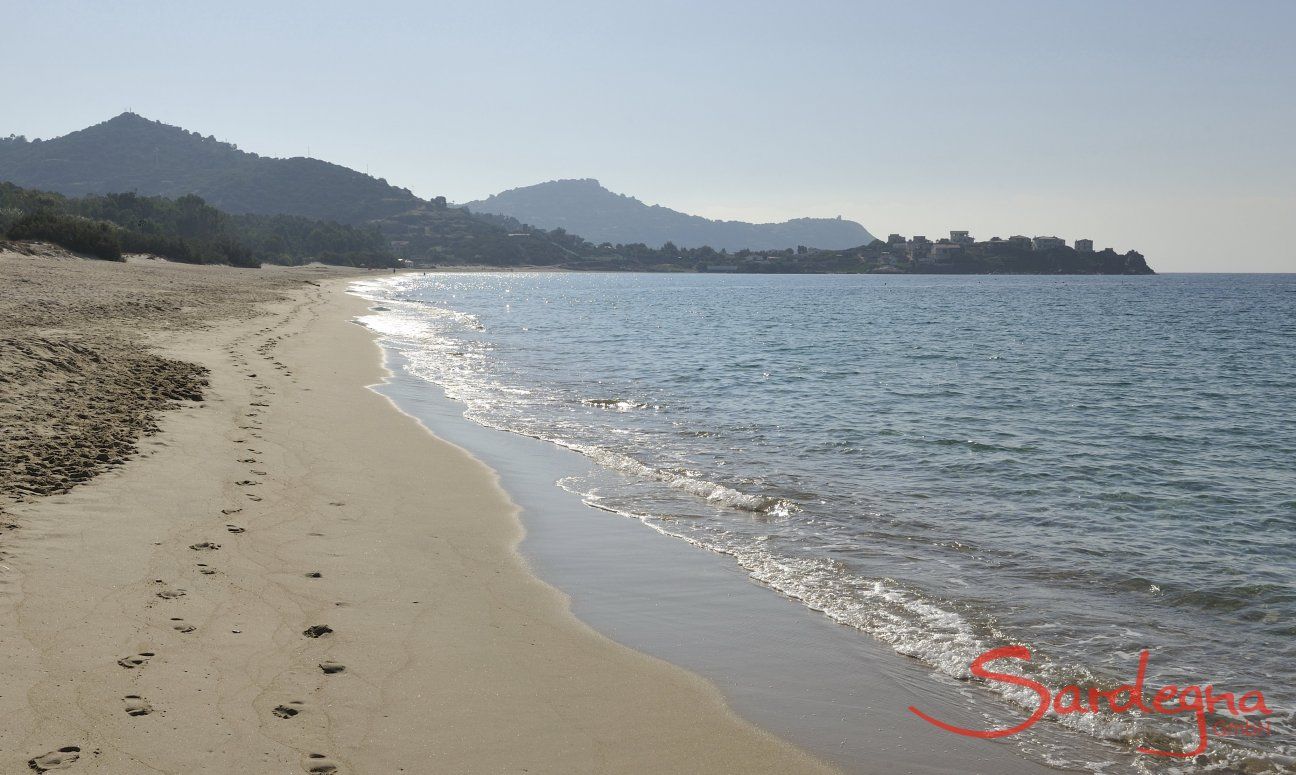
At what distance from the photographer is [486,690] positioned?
5.35m

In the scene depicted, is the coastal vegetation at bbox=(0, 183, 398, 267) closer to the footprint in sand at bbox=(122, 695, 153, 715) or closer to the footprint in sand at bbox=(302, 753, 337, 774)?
the footprint in sand at bbox=(122, 695, 153, 715)

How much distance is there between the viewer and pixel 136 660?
4980 millimetres

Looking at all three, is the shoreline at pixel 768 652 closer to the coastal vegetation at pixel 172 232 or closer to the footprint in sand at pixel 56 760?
the footprint in sand at pixel 56 760

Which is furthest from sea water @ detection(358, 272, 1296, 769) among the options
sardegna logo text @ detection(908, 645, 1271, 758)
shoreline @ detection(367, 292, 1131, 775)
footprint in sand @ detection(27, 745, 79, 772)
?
footprint in sand @ detection(27, 745, 79, 772)

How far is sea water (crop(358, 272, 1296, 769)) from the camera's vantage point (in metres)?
7.16

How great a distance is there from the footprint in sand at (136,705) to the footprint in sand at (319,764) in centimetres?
96

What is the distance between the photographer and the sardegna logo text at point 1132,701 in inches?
224

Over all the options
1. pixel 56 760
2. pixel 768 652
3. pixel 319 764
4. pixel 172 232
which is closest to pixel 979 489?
pixel 768 652

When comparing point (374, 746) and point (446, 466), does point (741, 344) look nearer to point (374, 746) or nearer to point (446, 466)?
point (446, 466)

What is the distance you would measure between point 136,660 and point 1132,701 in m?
6.59

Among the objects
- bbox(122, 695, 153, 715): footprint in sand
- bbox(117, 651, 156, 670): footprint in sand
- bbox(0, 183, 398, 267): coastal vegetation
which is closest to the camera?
bbox(122, 695, 153, 715): footprint in sand

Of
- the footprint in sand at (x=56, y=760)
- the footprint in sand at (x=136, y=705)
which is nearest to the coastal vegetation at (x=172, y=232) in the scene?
the footprint in sand at (x=136, y=705)

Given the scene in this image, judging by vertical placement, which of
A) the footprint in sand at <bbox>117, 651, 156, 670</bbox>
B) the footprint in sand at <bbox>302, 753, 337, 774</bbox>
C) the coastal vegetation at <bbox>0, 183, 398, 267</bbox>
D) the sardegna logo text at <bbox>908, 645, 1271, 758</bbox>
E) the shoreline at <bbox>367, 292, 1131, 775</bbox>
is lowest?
the sardegna logo text at <bbox>908, 645, 1271, 758</bbox>

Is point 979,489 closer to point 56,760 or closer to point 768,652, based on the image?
point 768,652
